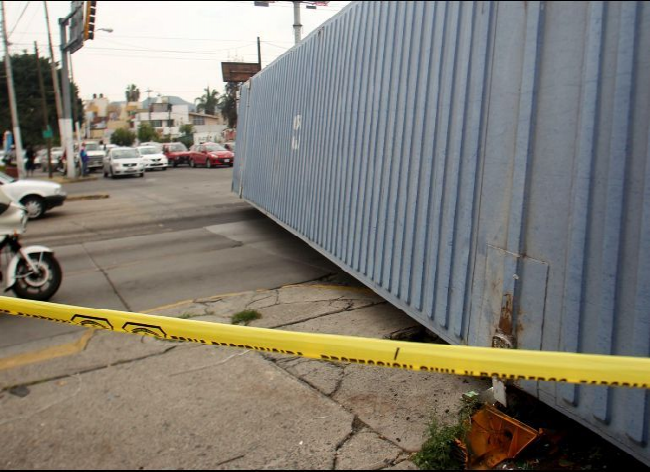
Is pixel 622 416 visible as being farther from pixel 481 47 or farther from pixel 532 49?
pixel 481 47

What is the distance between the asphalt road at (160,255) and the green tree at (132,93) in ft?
413

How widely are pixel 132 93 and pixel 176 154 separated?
110 meters

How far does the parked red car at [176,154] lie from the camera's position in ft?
111

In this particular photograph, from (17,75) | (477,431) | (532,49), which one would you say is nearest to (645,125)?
(532,49)

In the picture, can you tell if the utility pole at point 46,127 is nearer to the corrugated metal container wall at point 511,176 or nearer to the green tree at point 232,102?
the green tree at point 232,102

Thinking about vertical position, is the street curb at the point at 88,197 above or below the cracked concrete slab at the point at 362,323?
below

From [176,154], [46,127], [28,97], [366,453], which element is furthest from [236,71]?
[28,97]

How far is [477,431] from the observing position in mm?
2908

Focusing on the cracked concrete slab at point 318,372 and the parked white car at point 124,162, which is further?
the parked white car at point 124,162

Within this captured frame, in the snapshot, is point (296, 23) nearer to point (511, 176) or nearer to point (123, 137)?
point (511, 176)

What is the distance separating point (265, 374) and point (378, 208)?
5.91 ft

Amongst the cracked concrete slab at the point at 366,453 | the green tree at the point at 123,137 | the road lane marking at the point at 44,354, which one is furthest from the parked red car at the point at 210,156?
the green tree at the point at 123,137

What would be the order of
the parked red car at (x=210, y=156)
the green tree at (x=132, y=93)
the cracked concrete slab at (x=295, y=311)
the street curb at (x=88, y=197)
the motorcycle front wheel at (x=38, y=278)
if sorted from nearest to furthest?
the cracked concrete slab at (x=295, y=311)
the motorcycle front wheel at (x=38, y=278)
the street curb at (x=88, y=197)
the parked red car at (x=210, y=156)
the green tree at (x=132, y=93)

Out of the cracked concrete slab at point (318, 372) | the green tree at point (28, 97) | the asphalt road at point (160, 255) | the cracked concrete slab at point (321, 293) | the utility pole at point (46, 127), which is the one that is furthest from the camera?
the green tree at point (28, 97)
